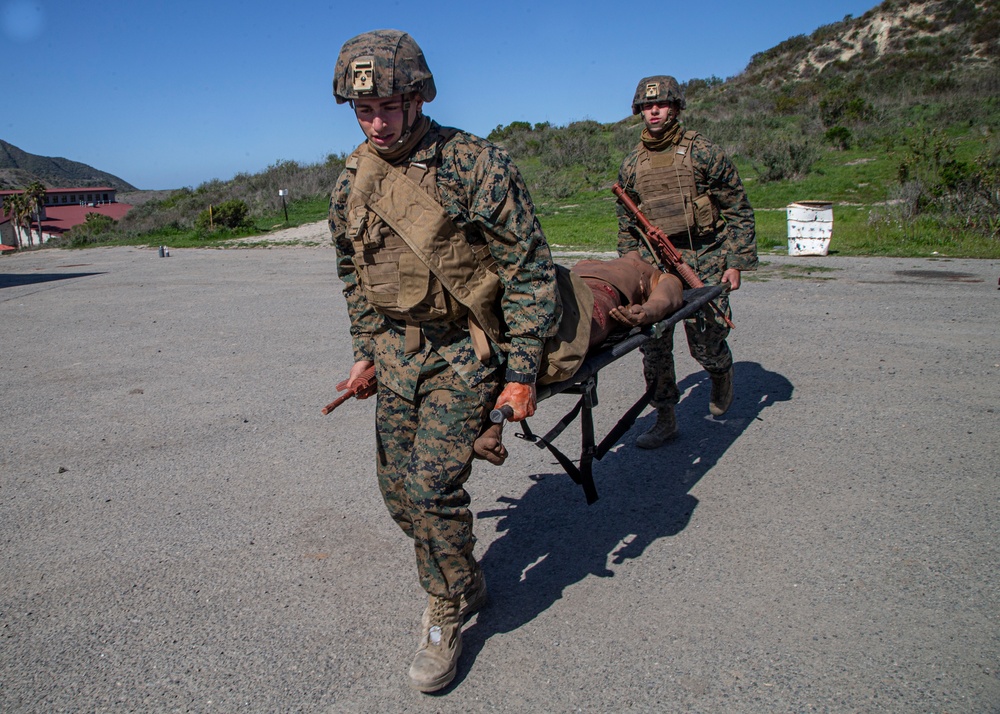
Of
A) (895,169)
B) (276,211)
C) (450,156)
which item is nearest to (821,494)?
(450,156)

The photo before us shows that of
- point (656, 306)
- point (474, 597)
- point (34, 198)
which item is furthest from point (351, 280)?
point (34, 198)

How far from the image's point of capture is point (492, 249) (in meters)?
2.50

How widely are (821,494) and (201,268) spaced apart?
1506 centimetres

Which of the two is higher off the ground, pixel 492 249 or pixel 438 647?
pixel 492 249

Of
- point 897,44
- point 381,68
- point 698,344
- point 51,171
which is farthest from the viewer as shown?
point 51,171

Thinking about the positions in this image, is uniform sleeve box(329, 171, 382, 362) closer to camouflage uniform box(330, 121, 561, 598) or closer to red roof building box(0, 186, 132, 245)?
camouflage uniform box(330, 121, 561, 598)

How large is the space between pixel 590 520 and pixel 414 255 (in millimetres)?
1879

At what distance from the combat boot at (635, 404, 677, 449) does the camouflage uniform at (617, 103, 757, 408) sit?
59 millimetres

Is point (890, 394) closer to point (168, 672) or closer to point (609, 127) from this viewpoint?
point (168, 672)

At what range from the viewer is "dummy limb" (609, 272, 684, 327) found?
10.9 ft

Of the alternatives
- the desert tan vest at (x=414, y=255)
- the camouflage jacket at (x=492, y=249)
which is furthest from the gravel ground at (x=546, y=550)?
the desert tan vest at (x=414, y=255)

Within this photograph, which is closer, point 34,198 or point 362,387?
point 362,387

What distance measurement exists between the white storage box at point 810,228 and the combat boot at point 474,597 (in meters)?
10.7

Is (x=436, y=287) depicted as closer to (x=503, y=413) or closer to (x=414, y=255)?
(x=414, y=255)
